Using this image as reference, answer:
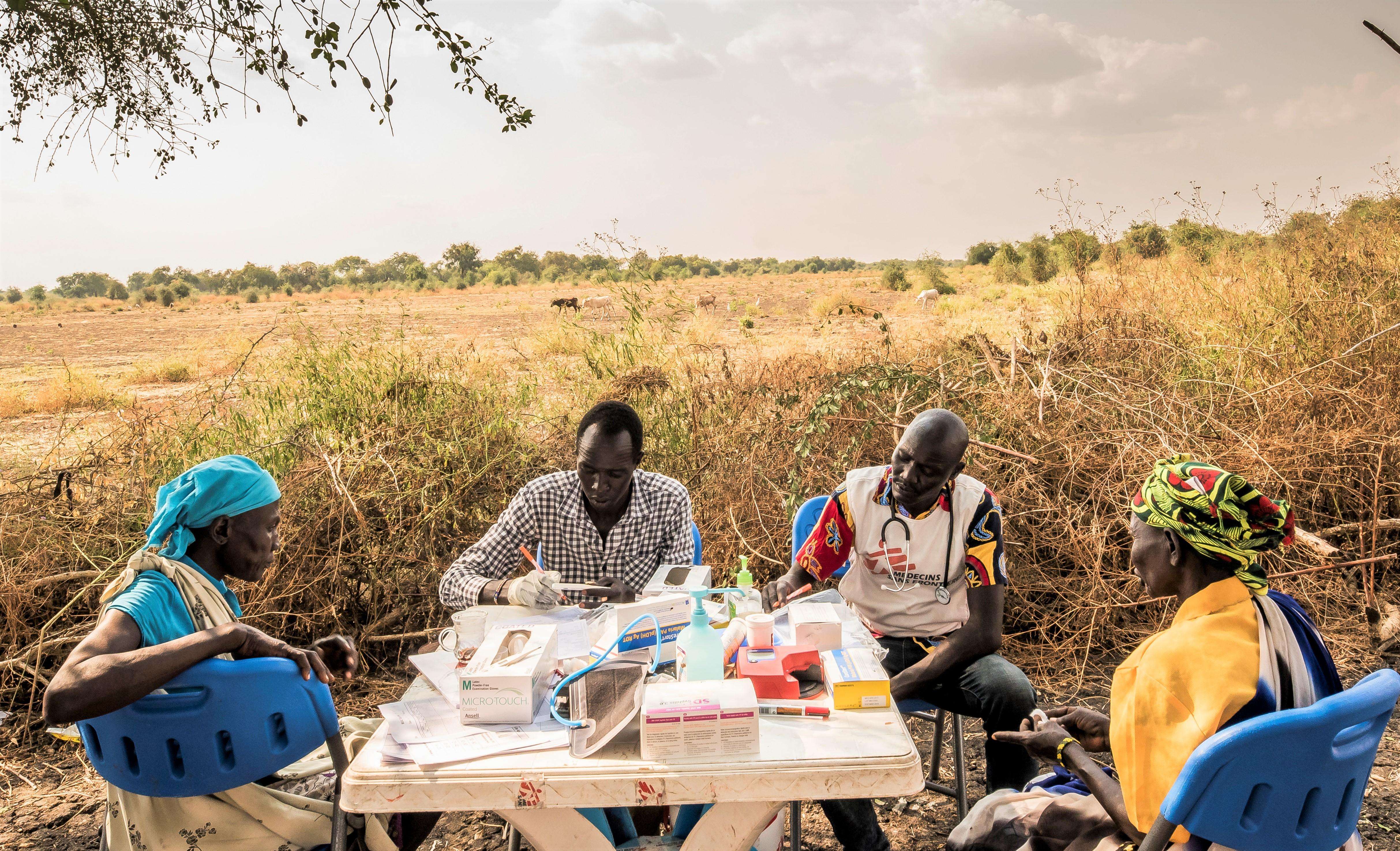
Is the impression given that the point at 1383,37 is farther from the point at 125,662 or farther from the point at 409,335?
the point at 409,335

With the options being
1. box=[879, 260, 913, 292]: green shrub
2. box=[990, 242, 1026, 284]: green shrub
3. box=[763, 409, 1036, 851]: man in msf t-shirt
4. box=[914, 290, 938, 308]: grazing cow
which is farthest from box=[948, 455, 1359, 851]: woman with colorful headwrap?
box=[879, 260, 913, 292]: green shrub

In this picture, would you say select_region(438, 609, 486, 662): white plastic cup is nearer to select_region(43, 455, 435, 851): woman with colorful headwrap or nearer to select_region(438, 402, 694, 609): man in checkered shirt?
select_region(43, 455, 435, 851): woman with colorful headwrap

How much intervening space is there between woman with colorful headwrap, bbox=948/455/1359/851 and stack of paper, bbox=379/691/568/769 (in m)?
1.03

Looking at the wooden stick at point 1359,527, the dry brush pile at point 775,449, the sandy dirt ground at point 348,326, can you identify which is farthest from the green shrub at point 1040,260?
the wooden stick at point 1359,527

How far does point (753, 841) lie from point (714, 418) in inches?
159

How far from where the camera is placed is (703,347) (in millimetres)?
7027

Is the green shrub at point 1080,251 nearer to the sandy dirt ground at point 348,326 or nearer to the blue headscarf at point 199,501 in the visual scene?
the sandy dirt ground at point 348,326

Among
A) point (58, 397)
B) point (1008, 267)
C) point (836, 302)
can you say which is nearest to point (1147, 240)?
point (836, 302)

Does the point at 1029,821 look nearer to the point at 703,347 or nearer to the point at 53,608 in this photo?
the point at 53,608

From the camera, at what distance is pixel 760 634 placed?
6.76 feet

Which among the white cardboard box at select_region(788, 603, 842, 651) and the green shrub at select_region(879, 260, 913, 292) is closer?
the white cardboard box at select_region(788, 603, 842, 651)

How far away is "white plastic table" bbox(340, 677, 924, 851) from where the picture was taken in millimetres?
1656

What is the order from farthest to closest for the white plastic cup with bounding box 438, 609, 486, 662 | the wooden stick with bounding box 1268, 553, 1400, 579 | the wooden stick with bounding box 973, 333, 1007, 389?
1. the wooden stick with bounding box 973, 333, 1007, 389
2. the wooden stick with bounding box 1268, 553, 1400, 579
3. the white plastic cup with bounding box 438, 609, 486, 662

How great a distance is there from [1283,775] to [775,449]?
392cm
